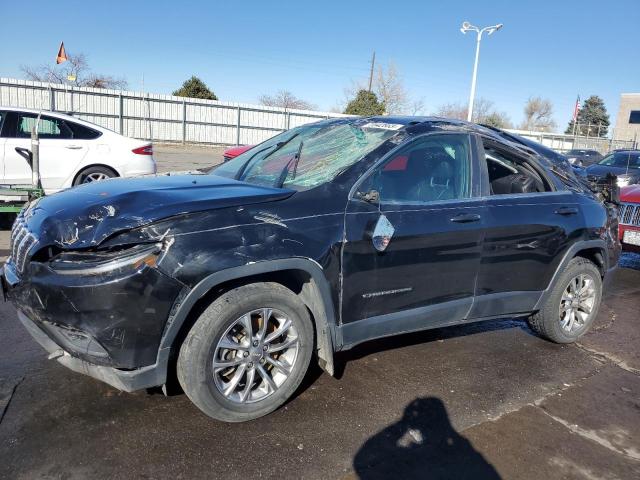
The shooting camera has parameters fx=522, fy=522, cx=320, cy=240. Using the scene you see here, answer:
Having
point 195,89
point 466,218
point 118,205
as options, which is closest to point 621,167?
point 466,218

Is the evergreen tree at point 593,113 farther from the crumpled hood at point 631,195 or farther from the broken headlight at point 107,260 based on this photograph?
the broken headlight at point 107,260

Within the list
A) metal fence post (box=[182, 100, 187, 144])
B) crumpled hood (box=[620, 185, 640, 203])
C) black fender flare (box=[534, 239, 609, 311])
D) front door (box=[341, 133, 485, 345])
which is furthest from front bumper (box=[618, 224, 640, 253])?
metal fence post (box=[182, 100, 187, 144])

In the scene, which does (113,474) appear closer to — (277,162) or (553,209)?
(277,162)

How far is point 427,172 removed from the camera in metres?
3.70

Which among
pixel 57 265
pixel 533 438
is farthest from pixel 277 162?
pixel 533 438

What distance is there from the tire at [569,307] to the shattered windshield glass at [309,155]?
2.01 m

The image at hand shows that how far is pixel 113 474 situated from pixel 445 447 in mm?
1746

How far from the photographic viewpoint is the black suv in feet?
8.60

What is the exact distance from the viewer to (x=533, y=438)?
308cm

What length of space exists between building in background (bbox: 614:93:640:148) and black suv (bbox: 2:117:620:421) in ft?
206

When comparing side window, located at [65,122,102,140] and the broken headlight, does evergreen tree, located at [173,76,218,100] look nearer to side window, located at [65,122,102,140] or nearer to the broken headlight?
side window, located at [65,122,102,140]

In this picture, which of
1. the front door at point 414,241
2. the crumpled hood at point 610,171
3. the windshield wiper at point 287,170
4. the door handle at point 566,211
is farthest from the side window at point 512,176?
the crumpled hood at point 610,171

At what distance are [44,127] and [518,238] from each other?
23.0 ft

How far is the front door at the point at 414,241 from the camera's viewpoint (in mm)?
3193
